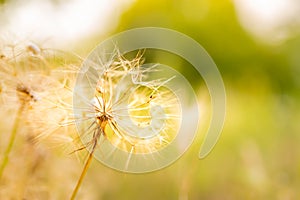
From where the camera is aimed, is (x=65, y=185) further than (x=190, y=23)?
No

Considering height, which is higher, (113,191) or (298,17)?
(298,17)

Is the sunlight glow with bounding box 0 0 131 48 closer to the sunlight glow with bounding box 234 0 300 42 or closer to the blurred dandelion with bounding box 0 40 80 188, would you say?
the blurred dandelion with bounding box 0 40 80 188

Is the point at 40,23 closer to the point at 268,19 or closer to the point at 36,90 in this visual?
the point at 36,90

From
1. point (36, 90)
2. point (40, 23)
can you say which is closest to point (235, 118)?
point (40, 23)


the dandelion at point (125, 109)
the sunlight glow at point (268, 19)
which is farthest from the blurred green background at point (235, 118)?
the dandelion at point (125, 109)

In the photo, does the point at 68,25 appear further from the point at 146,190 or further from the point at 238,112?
the point at 238,112

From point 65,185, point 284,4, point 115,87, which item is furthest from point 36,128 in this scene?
point 284,4

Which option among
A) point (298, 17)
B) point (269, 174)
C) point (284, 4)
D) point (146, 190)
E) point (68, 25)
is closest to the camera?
point (68, 25)
